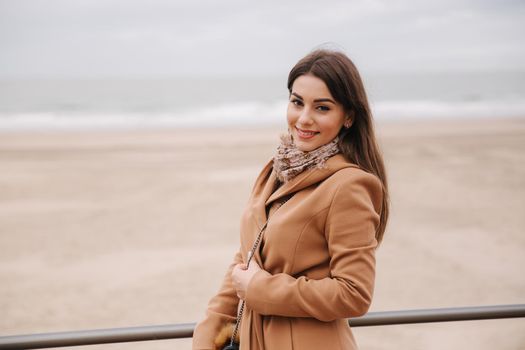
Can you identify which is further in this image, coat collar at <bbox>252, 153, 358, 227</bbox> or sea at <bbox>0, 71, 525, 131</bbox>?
sea at <bbox>0, 71, 525, 131</bbox>

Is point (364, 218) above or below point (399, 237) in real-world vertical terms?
above

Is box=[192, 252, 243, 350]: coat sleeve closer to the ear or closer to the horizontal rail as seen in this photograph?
the horizontal rail

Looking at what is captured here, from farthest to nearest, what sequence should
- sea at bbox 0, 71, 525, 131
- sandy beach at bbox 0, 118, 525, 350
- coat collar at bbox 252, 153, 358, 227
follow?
sea at bbox 0, 71, 525, 131, sandy beach at bbox 0, 118, 525, 350, coat collar at bbox 252, 153, 358, 227

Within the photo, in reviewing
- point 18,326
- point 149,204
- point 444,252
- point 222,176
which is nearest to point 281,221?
point 18,326

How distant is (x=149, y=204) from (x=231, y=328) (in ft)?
29.8

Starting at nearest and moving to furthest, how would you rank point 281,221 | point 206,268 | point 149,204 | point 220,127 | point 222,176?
point 281,221 → point 206,268 → point 149,204 → point 222,176 → point 220,127

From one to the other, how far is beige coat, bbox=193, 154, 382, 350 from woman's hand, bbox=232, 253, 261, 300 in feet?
0.09

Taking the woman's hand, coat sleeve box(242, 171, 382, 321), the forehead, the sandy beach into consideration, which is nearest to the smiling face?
the forehead

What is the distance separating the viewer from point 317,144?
5.44 ft

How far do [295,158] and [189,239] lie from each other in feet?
23.6

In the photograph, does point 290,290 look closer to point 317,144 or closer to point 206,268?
point 317,144

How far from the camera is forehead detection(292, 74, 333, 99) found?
1609mm

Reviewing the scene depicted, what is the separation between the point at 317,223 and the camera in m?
1.55

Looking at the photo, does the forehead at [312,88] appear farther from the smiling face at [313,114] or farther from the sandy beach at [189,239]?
the sandy beach at [189,239]
